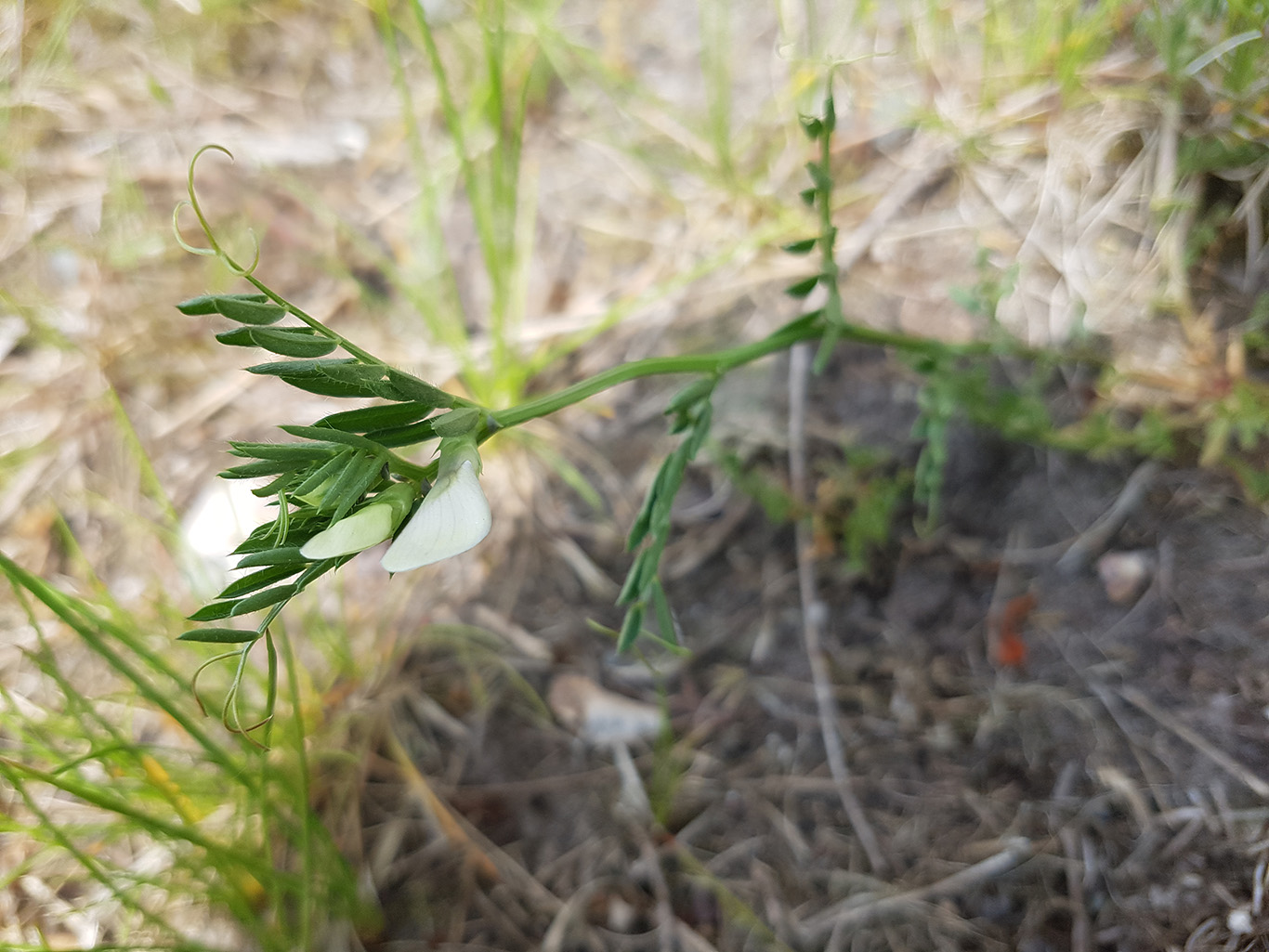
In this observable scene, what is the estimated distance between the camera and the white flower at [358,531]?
0.69 metres

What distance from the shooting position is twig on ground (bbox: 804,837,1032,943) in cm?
129

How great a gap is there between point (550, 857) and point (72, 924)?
3.06ft

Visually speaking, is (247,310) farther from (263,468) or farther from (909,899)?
(909,899)

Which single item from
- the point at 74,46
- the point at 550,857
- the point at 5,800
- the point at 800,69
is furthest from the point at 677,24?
the point at 5,800

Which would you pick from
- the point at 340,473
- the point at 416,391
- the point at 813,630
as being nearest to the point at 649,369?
the point at 416,391

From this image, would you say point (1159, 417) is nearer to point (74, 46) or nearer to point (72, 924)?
point (72, 924)

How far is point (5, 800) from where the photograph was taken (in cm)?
156

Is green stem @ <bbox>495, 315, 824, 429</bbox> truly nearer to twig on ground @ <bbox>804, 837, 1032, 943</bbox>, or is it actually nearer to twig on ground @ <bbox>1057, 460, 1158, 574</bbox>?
twig on ground @ <bbox>1057, 460, 1158, 574</bbox>

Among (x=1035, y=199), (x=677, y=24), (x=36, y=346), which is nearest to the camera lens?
(x=1035, y=199)

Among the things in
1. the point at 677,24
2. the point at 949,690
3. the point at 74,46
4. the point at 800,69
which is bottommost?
the point at 949,690

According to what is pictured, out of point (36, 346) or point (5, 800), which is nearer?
point (5, 800)

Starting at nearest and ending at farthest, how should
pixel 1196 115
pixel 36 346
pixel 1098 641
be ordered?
pixel 1098 641
pixel 1196 115
pixel 36 346

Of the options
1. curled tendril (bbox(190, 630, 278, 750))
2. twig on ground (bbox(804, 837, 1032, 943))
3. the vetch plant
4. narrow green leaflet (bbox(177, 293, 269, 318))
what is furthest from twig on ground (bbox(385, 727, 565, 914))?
narrow green leaflet (bbox(177, 293, 269, 318))

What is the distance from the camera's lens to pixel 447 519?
76cm
